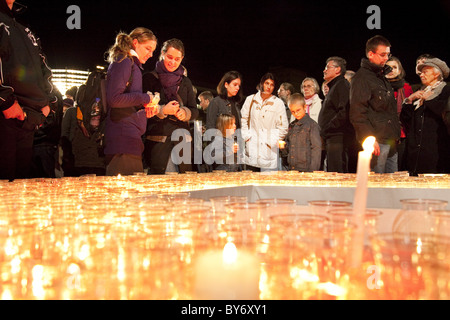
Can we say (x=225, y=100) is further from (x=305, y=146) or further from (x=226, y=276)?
(x=226, y=276)

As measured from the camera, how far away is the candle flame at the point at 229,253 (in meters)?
0.79

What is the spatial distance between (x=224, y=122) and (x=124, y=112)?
2.57m

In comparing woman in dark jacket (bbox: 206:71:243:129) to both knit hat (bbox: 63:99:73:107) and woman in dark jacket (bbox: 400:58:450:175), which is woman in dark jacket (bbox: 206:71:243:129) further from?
knit hat (bbox: 63:99:73:107)

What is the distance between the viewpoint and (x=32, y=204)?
4.69 ft

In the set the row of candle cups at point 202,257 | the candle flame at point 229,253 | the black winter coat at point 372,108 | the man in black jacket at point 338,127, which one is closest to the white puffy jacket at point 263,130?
the man in black jacket at point 338,127

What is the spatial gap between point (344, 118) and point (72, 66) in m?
6.18

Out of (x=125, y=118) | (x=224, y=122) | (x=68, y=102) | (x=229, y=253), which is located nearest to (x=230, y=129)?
(x=224, y=122)

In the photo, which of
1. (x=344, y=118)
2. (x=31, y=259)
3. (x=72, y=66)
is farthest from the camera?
(x=72, y=66)

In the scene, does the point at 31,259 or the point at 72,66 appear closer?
the point at 31,259

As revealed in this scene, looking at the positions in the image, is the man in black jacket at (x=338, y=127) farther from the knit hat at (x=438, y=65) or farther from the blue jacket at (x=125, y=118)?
the blue jacket at (x=125, y=118)

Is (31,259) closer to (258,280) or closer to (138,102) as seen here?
(258,280)

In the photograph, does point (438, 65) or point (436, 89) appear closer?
point (436, 89)

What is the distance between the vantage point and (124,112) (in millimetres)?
4164
